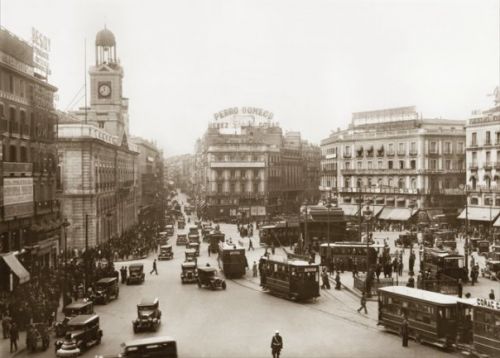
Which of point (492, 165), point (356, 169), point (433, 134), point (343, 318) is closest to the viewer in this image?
point (343, 318)

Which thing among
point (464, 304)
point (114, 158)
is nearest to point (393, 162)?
point (114, 158)

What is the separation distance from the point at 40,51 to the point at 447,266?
3050 centimetres

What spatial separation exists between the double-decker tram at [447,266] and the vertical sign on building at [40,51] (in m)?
29.5

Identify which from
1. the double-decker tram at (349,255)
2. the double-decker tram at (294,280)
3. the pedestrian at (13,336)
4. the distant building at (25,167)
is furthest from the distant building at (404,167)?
the pedestrian at (13,336)

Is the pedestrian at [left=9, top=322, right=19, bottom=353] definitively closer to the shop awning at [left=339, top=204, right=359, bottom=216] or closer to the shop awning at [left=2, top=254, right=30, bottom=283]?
the shop awning at [left=2, top=254, right=30, bottom=283]

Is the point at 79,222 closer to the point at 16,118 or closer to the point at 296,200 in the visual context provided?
the point at 16,118

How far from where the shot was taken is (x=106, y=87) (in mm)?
92938

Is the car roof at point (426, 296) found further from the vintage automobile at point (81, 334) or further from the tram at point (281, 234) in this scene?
the tram at point (281, 234)

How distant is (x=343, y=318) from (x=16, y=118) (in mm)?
24789

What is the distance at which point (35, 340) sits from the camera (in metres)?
25.7

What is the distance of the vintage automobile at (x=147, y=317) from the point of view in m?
28.7

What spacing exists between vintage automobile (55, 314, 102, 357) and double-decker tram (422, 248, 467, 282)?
72.5 feet

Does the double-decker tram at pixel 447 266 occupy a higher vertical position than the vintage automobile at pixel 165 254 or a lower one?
higher

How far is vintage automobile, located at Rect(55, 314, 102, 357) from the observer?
24.0 m
